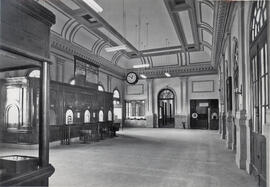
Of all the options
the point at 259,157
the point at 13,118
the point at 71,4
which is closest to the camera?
the point at 259,157

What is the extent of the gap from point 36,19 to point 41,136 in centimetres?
111

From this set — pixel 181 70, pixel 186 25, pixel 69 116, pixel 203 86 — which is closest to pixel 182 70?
pixel 181 70

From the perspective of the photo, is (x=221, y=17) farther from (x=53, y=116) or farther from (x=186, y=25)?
(x=53, y=116)

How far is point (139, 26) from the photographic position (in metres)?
9.88

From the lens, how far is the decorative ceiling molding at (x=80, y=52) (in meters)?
9.38

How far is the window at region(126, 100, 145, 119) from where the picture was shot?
17.0 m

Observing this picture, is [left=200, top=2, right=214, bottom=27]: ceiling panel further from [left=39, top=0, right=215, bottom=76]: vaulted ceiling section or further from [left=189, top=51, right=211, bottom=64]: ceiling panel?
[left=189, top=51, right=211, bottom=64]: ceiling panel

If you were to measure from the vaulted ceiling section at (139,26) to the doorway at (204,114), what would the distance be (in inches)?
106

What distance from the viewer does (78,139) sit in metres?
9.43

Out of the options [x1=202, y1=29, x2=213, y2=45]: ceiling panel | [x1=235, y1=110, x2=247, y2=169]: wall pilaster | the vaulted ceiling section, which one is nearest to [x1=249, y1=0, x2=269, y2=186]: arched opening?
[x1=235, y1=110, x2=247, y2=169]: wall pilaster

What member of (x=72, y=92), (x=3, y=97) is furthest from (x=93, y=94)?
(x=3, y=97)

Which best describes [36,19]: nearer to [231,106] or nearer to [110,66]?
[231,106]

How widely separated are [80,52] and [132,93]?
23.2 feet

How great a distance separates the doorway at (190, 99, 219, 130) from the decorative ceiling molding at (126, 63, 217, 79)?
208cm
